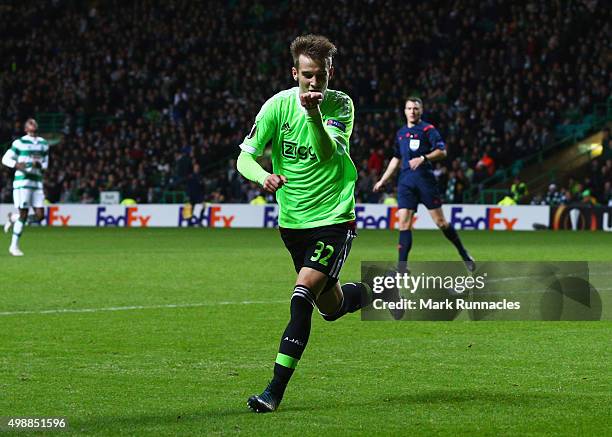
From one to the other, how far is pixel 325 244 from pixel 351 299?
1.24m

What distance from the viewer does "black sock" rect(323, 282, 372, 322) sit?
25.6 feet

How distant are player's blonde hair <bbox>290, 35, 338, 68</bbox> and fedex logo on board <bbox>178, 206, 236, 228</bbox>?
29.5 meters

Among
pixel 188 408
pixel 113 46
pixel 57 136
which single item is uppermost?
pixel 113 46

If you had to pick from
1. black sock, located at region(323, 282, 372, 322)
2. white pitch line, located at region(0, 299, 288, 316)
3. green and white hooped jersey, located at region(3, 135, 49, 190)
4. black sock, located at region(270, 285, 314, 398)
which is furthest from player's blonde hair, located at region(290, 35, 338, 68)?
green and white hooped jersey, located at region(3, 135, 49, 190)

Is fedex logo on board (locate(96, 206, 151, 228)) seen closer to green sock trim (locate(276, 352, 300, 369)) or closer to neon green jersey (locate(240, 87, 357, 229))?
neon green jersey (locate(240, 87, 357, 229))

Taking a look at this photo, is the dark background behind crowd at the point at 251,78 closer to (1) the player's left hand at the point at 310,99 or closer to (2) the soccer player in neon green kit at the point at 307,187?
(2) the soccer player in neon green kit at the point at 307,187

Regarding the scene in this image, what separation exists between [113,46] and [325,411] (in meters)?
42.3

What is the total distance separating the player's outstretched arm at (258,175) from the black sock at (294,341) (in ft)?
2.18

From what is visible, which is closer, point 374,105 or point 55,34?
point 374,105

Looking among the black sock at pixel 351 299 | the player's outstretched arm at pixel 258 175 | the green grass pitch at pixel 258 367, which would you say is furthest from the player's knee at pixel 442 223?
the player's outstretched arm at pixel 258 175

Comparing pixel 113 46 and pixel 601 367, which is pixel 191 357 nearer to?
pixel 601 367

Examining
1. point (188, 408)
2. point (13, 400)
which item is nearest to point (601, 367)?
point (188, 408)

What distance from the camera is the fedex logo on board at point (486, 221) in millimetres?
32500

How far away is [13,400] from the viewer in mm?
6520
